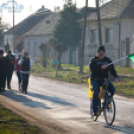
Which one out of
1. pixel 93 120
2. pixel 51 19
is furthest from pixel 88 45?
pixel 93 120

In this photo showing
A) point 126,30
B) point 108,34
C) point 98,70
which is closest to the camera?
point 98,70

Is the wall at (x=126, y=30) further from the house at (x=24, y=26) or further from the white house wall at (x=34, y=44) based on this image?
the house at (x=24, y=26)

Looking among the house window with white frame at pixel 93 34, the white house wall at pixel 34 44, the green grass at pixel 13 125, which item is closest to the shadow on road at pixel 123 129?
the green grass at pixel 13 125

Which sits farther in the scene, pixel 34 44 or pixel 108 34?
pixel 34 44

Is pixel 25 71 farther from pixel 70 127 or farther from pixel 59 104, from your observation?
pixel 70 127

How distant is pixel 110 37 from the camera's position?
1439 inches

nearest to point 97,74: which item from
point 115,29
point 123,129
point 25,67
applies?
point 123,129

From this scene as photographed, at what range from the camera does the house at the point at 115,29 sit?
3347 cm

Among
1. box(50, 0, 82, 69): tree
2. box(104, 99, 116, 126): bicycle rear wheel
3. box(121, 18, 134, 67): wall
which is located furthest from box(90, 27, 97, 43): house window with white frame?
box(104, 99, 116, 126): bicycle rear wheel

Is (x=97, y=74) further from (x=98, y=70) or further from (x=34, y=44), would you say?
(x=34, y=44)

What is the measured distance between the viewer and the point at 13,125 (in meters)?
7.67

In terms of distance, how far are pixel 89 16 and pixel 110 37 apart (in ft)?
13.7

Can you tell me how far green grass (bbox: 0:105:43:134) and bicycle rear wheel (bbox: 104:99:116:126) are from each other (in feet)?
5.81

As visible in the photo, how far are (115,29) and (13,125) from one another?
94.6 ft
